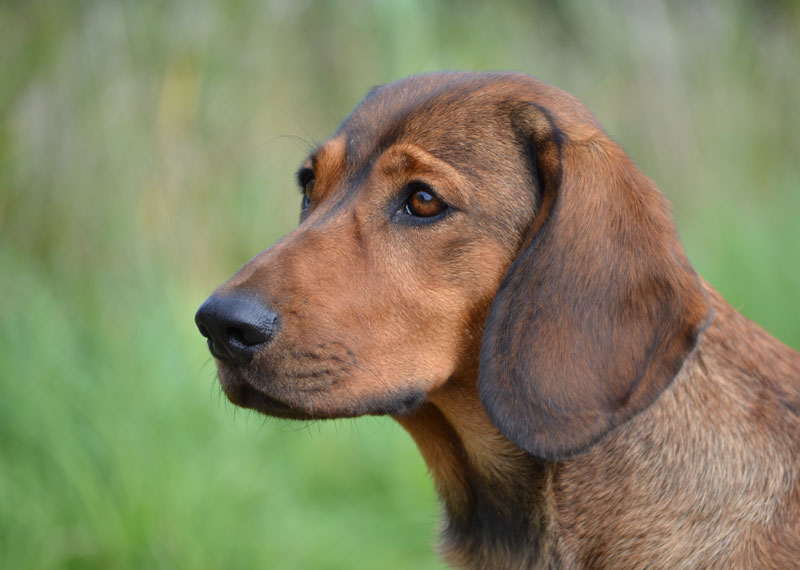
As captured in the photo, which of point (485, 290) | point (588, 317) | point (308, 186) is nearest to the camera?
point (588, 317)

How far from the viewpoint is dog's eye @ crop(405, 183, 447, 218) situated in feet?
9.53

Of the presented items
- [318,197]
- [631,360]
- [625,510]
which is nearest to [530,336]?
[631,360]

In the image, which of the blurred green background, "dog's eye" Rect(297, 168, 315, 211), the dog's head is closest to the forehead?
the dog's head

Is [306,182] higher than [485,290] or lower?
higher

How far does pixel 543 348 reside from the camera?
2676 mm

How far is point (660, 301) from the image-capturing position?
260 centimetres

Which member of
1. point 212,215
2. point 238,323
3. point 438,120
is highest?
point 438,120

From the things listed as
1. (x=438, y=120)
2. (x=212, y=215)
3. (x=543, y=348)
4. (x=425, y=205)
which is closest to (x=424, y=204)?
(x=425, y=205)

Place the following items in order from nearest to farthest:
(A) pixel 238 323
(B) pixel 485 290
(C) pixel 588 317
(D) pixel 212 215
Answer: (A) pixel 238 323, (C) pixel 588 317, (B) pixel 485 290, (D) pixel 212 215

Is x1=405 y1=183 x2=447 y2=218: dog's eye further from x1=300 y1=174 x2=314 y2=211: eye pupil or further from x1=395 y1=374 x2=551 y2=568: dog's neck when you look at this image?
x1=300 y1=174 x2=314 y2=211: eye pupil

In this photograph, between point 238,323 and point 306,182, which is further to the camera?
point 306,182

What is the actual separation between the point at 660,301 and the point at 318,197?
1.34 meters

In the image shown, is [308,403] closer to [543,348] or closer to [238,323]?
[238,323]

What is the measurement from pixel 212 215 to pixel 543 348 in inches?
147
